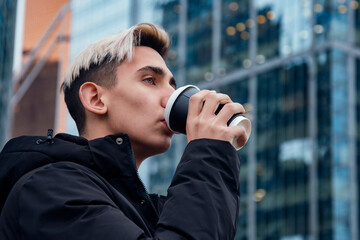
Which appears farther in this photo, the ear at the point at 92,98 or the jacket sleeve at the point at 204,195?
the ear at the point at 92,98

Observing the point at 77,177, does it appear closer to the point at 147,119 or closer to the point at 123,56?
the point at 147,119

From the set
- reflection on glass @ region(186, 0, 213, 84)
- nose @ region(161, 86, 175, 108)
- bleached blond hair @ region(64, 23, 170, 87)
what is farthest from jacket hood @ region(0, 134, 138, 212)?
reflection on glass @ region(186, 0, 213, 84)

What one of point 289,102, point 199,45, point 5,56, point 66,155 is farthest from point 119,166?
point 199,45

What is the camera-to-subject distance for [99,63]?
137 inches

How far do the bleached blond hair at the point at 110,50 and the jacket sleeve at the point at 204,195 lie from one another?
761 mm

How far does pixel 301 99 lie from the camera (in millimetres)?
45500

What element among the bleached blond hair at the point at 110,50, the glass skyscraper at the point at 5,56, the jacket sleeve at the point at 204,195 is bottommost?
the jacket sleeve at the point at 204,195

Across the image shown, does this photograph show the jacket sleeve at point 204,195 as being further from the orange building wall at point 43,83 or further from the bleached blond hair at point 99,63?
the orange building wall at point 43,83

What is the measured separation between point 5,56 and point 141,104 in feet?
57.0

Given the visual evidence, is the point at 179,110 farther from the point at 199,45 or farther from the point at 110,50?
the point at 199,45

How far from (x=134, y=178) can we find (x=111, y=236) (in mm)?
465

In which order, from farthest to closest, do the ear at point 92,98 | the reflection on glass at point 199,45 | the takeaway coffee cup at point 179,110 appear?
the reflection on glass at point 199,45 → the ear at point 92,98 → the takeaway coffee cup at point 179,110

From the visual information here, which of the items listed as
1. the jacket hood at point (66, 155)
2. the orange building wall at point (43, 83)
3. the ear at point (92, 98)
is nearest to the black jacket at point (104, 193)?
the jacket hood at point (66, 155)

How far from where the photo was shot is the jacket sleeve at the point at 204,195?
257 centimetres
